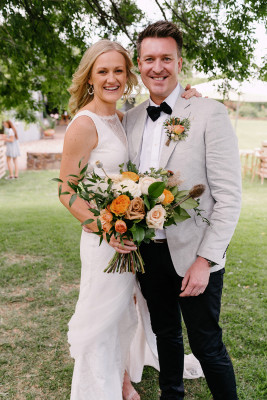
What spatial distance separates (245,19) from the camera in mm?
5137

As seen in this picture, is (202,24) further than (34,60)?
No

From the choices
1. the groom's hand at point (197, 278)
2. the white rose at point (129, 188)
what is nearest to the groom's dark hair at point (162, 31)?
the white rose at point (129, 188)

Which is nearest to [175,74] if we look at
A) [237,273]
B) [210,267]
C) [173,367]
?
[210,267]

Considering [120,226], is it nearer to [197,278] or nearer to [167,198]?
[167,198]

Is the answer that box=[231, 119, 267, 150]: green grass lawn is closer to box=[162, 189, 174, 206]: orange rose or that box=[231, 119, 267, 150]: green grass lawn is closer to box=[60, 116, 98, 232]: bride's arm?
box=[60, 116, 98, 232]: bride's arm

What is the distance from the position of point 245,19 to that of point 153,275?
3.98m

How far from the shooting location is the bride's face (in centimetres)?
272

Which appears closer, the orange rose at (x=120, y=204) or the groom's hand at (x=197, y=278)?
the orange rose at (x=120, y=204)

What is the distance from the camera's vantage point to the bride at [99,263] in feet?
8.92

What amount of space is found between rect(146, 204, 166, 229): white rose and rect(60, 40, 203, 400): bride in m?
0.64

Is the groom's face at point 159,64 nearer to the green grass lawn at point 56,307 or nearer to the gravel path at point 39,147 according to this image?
the green grass lawn at point 56,307

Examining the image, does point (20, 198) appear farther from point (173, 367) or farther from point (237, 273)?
point (173, 367)

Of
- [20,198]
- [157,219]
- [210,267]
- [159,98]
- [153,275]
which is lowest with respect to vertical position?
[20,198]

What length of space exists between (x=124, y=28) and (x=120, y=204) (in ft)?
14.2
